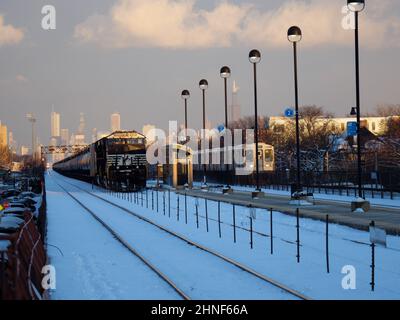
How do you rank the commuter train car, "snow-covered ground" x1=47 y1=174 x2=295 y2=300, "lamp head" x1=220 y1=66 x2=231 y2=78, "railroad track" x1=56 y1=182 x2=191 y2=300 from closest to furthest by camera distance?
"railroad track" x1=56 y1=182 x2=191 y2=300
"snow-covered ground" x1=47 y1=174 x2=295 y2=300
"lamp head" x1=220 y1=66 x2=231 y2=78
the commuter train car

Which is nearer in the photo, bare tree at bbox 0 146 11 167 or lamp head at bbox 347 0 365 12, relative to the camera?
lamp head at bbox 347 0 365 12

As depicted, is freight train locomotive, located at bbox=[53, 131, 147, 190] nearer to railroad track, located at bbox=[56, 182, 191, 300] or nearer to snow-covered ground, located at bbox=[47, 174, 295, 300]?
railroad track, located at bbox=[56, 182, 191, 300]

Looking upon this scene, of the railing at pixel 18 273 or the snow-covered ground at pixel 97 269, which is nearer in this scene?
the railing at pixel 18 273

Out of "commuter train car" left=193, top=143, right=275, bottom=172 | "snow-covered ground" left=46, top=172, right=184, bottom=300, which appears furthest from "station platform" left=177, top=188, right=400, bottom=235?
"commuter train car" left=193, top=143, right=275, bottom=172

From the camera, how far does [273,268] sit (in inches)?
554

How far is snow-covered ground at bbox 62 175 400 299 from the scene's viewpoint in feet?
38.7

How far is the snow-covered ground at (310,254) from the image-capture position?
11.8 meters

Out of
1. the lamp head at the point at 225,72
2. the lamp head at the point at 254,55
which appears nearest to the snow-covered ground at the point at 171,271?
the lamp head at the point at 254,55

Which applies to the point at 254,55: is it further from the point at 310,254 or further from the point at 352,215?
the point at 310,254

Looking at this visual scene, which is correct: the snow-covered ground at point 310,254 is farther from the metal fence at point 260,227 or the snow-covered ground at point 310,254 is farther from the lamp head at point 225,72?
the lamp head at point 225,72

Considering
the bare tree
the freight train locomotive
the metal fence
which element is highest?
the bare tree

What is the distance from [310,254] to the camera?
15.9 metres
